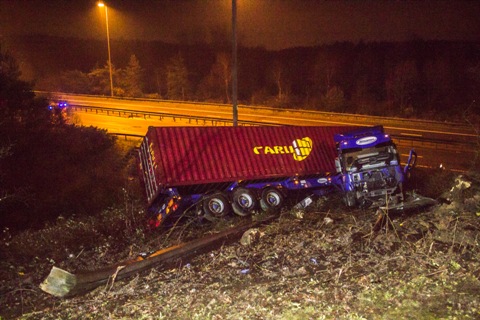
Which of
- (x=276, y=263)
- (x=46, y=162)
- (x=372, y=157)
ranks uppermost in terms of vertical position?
(x=372, y=157)

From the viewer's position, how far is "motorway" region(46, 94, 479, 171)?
19797 mm

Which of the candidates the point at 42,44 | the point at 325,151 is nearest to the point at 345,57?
the point at 325,151

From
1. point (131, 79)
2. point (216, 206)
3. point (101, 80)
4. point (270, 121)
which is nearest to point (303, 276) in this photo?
point (216, 206)

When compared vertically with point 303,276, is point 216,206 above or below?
below

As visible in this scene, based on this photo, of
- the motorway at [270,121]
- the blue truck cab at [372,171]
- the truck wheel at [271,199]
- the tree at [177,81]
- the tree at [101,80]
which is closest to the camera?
the blue truck cab at [372,171]

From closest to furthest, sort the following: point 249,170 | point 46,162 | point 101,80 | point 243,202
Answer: point 243,202, point 249,170, point 46,162, point 101,80

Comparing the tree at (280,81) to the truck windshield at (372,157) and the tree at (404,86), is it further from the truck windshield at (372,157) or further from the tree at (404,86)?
the truck windshield at (372,157)

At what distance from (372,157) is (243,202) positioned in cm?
377

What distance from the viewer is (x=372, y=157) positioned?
34.8ft

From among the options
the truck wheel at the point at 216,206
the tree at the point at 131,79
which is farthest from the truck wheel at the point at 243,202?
the tree at the point at 131,79

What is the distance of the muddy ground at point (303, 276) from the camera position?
15.4ft

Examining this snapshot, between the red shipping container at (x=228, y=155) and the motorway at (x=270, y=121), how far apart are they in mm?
8038

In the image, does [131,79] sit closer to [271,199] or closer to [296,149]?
[296,149]

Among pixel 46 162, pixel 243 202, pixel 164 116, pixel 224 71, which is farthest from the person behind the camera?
pixel 224 71
